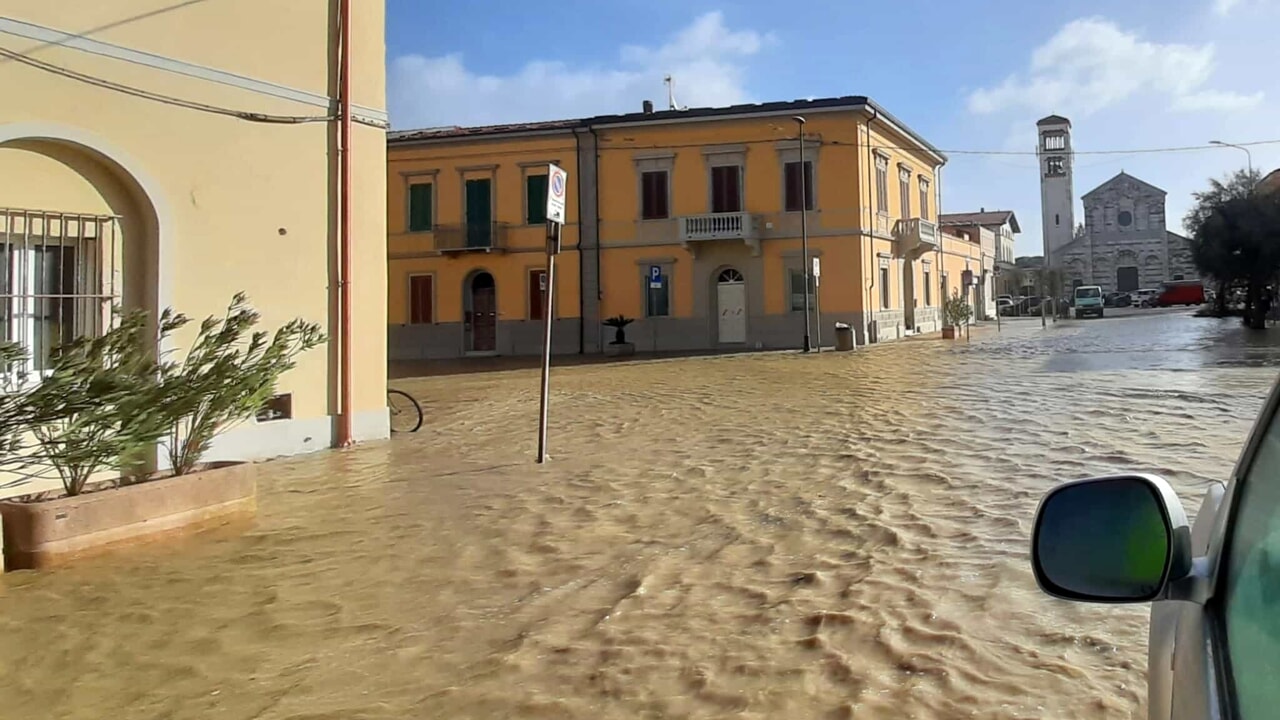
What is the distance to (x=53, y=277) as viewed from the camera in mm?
7371

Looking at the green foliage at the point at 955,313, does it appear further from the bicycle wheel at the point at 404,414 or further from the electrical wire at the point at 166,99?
the electrical wire at the point at 166,99

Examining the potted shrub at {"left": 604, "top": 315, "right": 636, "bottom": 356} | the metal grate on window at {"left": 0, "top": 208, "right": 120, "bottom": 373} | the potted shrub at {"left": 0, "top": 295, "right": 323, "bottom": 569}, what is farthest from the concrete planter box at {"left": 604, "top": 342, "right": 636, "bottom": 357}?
the potted shrub at {"left": 0, "top": 295, "right": 323, "bottom": 569}

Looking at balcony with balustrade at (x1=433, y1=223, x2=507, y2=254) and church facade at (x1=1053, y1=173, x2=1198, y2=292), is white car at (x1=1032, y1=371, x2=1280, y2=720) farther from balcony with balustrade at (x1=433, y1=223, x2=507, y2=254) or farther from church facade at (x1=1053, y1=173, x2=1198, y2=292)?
church facade at (x1=1053, y1=173, x2=1198, y2=292)

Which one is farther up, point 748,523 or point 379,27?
point 379,27

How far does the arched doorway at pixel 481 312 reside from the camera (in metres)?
31.0

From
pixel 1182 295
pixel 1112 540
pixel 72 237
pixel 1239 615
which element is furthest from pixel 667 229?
pixel 1182 295

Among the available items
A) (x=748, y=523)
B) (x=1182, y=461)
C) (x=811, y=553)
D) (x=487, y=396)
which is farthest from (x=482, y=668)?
(x=487, y=396)

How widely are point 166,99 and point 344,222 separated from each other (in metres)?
2.06

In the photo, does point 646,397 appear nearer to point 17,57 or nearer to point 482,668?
point 17,57

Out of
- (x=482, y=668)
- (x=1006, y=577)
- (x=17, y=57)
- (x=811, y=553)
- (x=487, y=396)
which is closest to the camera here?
(x=482, y=668)

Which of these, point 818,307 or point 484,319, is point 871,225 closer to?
point 818,307

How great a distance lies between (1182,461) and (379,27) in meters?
9.00

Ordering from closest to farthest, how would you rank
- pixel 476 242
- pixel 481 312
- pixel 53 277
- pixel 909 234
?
pixel 53 277 < pixel 476 242 < pixel 481 312 < pixel 909 234

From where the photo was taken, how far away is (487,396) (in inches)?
624
